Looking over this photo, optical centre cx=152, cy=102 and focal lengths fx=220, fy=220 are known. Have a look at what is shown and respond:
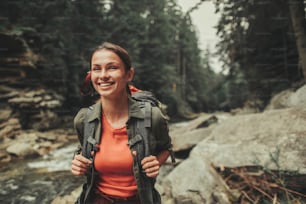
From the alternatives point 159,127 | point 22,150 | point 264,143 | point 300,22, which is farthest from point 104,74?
point 22,150

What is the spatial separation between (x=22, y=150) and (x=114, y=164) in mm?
9774

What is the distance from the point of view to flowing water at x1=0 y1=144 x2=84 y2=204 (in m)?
6.10

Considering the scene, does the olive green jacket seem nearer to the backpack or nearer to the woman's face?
the backpack

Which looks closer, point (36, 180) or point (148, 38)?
point (36, 180)

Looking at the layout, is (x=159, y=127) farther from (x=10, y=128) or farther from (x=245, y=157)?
(x=10, y=128)

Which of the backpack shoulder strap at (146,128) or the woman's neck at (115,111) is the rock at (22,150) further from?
the backpack shoulder strap at (146,128)

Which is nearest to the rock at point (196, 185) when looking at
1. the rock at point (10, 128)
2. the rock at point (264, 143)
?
the rock at point (264, 143)

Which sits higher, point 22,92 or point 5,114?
point 22,92

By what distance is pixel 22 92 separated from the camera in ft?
50.3

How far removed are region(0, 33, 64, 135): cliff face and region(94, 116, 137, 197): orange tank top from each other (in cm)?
1315

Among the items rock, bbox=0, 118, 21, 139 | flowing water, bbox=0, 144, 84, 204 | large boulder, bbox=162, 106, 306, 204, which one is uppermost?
large boulder, bbox=162, 106, 306, 204

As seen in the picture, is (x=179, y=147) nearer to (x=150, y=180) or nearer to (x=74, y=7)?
(x=150, y=180)

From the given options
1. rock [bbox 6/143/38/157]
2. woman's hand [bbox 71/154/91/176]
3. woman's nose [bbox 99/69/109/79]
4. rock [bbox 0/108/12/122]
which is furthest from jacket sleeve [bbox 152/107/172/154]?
rock [bbox 0/108/12/122]

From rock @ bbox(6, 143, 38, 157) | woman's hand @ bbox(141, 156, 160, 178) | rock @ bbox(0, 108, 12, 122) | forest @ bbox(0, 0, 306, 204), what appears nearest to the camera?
woman's hand @ bbox(141, 156, 160, 178)
